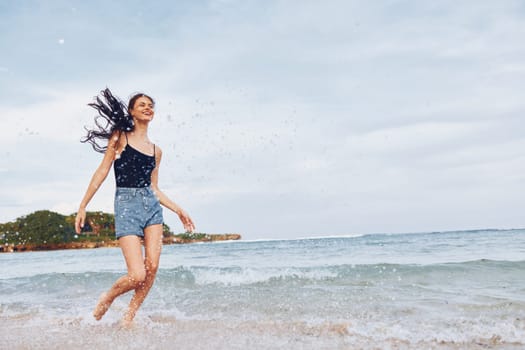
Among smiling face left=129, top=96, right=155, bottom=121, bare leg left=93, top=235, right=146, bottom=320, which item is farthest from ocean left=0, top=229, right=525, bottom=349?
smiling face left=129, top=96, right=155, bottom=121

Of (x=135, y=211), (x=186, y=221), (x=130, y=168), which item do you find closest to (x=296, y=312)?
(x=186, y=221)

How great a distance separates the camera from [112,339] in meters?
4.17

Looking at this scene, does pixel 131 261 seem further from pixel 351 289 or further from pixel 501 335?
pixel 351 289

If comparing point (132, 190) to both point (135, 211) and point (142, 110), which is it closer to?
point (135, 211)

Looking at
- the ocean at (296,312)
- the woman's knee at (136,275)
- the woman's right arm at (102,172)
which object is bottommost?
the ocean at (296,312)

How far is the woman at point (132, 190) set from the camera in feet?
14.7

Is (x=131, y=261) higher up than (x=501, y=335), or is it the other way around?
(x=131, y=261)

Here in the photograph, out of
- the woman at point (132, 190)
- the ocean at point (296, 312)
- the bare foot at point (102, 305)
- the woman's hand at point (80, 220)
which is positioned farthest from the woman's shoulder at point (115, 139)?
the ocean at point (296, 312)

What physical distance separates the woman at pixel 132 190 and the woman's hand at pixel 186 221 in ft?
0.98

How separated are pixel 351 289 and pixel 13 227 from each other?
3127 inches

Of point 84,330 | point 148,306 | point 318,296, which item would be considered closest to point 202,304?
point 148,306

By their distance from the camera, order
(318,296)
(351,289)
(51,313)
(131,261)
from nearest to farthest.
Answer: (131,261) → (51,313) → (318,296) → (351,289)

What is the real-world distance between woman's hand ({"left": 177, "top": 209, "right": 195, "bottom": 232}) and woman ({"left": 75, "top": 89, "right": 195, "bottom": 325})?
0.98 ft

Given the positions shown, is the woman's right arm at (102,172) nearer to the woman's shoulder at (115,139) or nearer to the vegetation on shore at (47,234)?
the woman's shoulder at (115,139)
